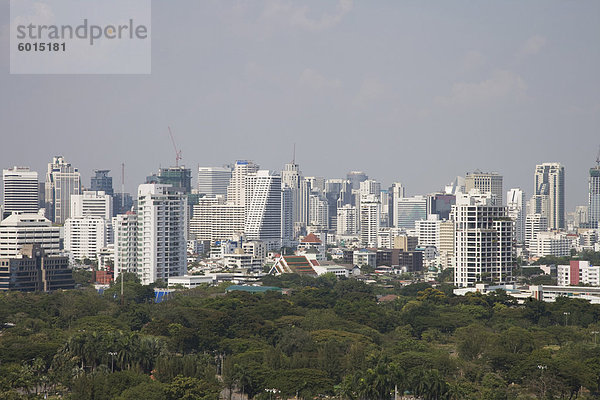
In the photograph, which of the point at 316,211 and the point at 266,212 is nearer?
the point at 266,212

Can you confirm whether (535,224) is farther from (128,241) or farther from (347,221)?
(128,241)

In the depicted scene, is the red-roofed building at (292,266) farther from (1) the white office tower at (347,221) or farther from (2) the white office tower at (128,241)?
(1) the white office tower at (347,221)

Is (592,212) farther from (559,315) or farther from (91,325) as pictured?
(91,325)

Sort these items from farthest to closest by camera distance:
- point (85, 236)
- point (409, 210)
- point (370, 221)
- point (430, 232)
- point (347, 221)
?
point (347, 221) → point (409, 210) → point (370, 221) → point (430, 232) → point (85, 236)

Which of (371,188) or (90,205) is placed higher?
(371,188)

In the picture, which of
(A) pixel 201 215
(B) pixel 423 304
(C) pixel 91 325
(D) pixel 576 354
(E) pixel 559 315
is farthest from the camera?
(A) pixel 201 215

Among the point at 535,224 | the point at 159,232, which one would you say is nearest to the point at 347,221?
the point at 535,224

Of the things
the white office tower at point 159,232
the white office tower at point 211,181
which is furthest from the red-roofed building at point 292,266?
the white office tower at point 211,181

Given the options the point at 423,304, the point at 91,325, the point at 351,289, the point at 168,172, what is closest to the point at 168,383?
the point at 91,325
